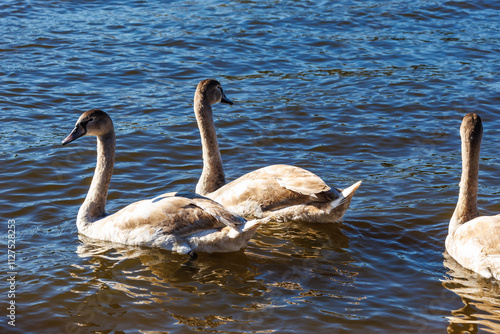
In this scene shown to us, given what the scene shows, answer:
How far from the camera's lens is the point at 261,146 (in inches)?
492

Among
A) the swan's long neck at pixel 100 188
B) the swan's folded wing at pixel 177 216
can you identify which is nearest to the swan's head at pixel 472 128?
the swan's folded wing at pixel 177 216

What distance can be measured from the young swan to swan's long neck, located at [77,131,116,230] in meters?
0.02

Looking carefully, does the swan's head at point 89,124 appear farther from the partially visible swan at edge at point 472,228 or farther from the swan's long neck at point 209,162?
the partially visible swan at edge at point 472,228

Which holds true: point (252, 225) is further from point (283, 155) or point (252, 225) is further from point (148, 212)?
point (283, 155)

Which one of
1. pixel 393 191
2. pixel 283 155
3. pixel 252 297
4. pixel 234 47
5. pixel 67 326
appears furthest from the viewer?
pixel 234 47

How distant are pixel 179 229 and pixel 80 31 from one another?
36.5 ft

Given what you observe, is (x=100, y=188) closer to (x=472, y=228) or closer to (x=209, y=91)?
(x=209, y=91)

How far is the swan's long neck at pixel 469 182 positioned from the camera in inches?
349

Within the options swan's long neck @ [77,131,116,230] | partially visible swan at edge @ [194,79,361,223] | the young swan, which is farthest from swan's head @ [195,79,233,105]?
the young swan

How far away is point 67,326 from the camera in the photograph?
719 centimetres

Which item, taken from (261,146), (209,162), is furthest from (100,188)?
(261,146)

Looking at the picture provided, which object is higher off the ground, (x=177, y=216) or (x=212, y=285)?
(x=177, y=216)

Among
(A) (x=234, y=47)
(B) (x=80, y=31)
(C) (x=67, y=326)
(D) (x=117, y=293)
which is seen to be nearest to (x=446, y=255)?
(D) (x=117, y=293)

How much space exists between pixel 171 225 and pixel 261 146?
13.7 feet
